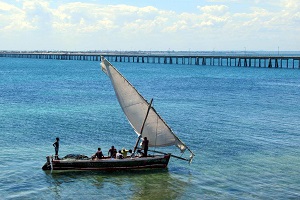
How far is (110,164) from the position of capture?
31203mm

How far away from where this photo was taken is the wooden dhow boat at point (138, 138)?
30938mm

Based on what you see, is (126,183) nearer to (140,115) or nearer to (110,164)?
(110,164)

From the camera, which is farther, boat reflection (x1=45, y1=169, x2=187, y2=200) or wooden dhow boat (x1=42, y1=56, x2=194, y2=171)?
Answer: wooden dhow boat (x1=42, y1=56, x2=194, y2=171)

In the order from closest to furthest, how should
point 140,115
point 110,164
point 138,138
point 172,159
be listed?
point 110,164 < point 138,138 < point 140,115 < point 172,159

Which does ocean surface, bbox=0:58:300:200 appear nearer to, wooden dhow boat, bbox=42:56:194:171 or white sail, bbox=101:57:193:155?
wooden dhow boat, bbox=42:56:194:171

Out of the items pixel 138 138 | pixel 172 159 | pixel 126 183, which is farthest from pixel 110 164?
pixel 172 159

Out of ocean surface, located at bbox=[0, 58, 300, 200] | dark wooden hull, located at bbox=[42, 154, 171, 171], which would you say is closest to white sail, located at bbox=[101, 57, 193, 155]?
dark wooden hull, located at bbox=[42, 154, 171, 171]

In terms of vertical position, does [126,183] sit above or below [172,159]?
below

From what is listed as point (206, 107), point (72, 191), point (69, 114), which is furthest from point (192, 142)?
point (206, 107)

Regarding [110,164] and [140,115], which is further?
[140,115]

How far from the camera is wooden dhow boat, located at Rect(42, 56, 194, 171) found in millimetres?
30938

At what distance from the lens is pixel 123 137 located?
139 feet

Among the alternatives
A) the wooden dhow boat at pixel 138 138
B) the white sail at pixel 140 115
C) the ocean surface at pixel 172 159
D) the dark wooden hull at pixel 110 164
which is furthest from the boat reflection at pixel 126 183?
the white sail at pixel 140 115

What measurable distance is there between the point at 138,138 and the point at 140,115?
166 cm
